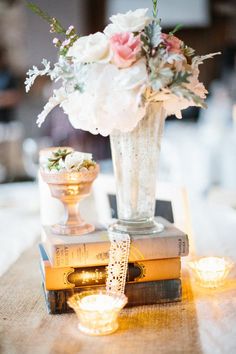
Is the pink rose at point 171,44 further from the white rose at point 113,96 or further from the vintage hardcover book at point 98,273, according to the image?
the vintage hardcover book at point 98,273

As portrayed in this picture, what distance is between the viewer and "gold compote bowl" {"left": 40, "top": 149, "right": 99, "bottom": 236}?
3.48ft

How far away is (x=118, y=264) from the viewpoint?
1.02 meters

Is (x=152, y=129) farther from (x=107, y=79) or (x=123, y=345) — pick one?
(x=123, y=345)

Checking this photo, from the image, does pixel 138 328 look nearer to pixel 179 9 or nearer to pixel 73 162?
pixel 73 162

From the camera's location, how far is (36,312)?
102 centimetres

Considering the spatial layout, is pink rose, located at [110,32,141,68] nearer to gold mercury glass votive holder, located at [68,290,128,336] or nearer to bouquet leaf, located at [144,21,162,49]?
bouquet leaf, located at [144,21,162,49]

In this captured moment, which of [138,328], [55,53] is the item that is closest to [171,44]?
[138,328]

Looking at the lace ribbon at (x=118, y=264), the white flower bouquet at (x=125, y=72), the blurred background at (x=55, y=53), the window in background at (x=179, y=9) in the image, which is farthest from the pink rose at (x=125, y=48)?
the window in background at (x=179, y=9)

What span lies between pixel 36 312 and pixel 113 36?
1.64 ft

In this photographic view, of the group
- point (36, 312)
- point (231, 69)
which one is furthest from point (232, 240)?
point (231, 69)

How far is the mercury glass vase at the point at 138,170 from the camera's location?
1.04 m

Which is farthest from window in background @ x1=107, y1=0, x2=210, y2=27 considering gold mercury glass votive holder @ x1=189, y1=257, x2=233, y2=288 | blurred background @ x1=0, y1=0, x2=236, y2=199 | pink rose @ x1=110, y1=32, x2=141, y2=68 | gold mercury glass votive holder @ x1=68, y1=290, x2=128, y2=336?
gold mercury glass votive holder @ x1=68, y1=290, x2=128, y2=336

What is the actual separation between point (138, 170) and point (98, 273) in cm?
20

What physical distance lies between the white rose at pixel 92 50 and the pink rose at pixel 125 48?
0.01m
